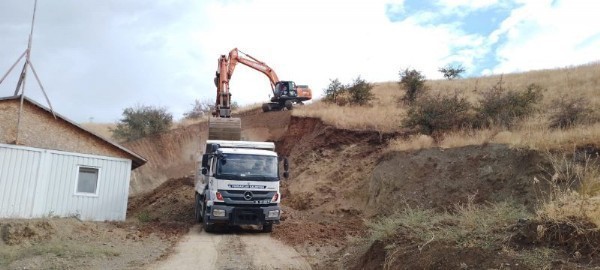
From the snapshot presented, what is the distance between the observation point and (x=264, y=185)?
1548 centimetres

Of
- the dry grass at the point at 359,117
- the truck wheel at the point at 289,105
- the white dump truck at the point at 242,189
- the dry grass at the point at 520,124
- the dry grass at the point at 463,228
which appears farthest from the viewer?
the truck wheel at the point at 289,105

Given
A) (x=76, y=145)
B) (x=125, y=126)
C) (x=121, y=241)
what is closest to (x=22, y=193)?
(x=76, y=145)

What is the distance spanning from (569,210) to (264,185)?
10738mm

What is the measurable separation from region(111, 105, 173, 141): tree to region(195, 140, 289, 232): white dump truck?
21608mm

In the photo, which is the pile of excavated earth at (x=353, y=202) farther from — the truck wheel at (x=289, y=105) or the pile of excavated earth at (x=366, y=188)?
the truck wheel at (x=289, y=105)

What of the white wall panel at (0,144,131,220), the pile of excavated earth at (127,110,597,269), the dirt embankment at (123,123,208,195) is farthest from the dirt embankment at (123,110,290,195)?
the white wall panel at (0,144,131,220)

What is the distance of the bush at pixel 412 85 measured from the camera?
108ft

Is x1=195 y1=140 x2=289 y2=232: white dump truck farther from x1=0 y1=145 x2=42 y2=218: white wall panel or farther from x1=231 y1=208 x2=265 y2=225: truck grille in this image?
x1=0 y1=145 x2=42 y2=218: white wall panel

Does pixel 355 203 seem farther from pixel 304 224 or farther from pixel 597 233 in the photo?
pixel 597 233

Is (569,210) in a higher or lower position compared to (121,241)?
higher

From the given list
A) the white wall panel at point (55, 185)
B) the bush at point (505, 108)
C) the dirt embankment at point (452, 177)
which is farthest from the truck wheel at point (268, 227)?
the bush at point (505, 108)

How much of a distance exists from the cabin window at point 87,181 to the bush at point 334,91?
20.2m

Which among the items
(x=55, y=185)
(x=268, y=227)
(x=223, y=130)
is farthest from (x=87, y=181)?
(x=268, y=227)

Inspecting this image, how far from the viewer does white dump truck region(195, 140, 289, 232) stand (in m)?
15.1
